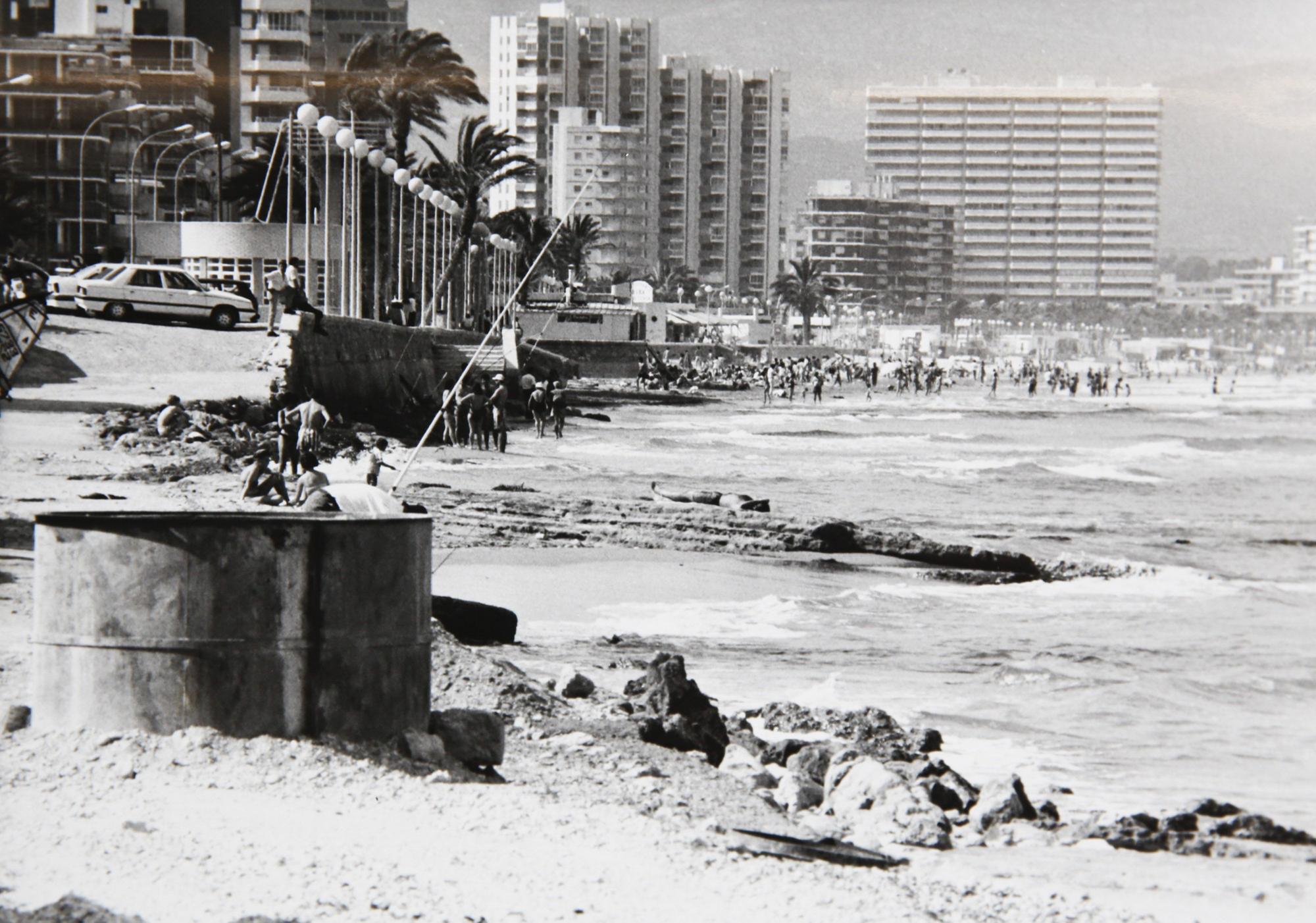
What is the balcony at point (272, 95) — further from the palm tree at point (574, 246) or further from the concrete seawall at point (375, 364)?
the concrete seawall at point (375, 364)

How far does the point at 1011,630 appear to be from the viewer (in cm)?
1460

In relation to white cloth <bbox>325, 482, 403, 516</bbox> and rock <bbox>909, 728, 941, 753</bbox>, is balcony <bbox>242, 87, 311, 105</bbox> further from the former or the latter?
rock <bbox>909, 728, 941, 753</bbox>

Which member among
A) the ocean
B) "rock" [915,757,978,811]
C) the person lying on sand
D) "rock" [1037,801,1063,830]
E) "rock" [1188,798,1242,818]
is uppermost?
the person lying on sand

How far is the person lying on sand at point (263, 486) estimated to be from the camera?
40.2 feet

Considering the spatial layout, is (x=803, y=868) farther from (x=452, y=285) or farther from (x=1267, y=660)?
(x=452, y=285)

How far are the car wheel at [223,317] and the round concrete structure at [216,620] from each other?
79.5 ft

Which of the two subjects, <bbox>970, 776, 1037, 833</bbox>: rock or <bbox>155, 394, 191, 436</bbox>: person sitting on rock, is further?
<bbox>155, 394, 191, 436</bbox>: person sitting on rock

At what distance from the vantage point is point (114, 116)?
58562 mm

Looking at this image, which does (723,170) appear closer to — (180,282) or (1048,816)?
(180,282)

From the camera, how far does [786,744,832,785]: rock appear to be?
8023mm

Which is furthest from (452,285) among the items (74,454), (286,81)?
(74,454)

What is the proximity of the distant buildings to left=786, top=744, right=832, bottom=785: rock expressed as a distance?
12589 centimetres

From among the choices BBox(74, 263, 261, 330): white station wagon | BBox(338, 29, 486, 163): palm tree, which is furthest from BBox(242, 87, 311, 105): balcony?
BBox(74, 263, 261, 330): white station wagon

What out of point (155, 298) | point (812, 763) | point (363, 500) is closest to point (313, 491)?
point (363, 500)
